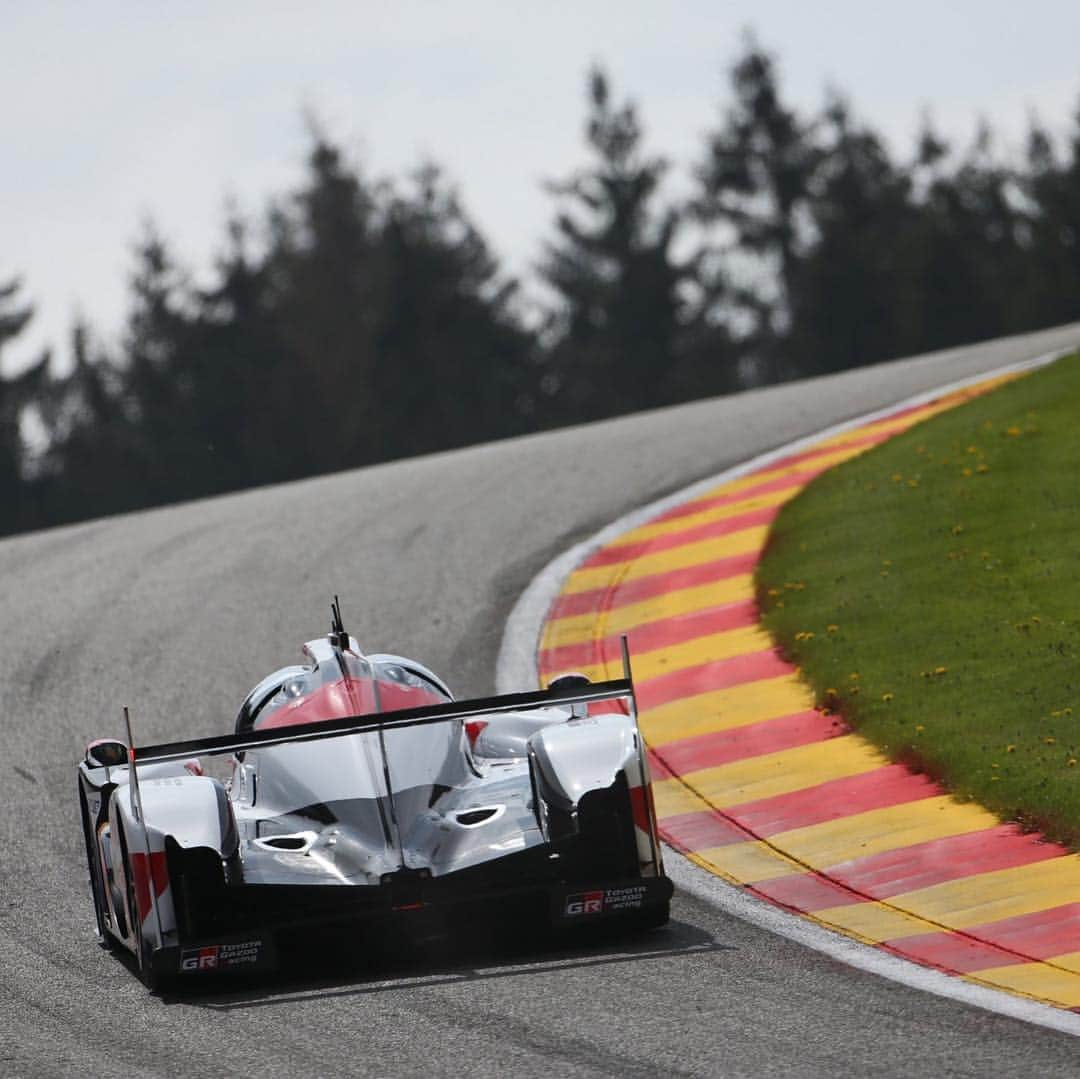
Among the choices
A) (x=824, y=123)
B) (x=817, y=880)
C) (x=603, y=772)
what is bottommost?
(x=817, y=880)

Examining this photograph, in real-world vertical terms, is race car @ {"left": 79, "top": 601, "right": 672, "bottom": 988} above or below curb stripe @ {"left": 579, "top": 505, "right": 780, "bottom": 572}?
below

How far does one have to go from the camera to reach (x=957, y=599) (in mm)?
14148

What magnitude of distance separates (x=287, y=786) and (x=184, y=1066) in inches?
71.5

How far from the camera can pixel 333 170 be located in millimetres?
66000

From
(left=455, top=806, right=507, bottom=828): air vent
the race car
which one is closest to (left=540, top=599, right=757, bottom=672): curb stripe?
the race car

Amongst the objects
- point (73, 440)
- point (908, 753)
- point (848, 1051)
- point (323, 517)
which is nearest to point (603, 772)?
point (848, 1051)

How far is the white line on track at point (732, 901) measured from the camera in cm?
741

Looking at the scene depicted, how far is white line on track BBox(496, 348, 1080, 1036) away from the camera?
741cm

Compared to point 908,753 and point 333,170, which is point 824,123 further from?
point 908,753

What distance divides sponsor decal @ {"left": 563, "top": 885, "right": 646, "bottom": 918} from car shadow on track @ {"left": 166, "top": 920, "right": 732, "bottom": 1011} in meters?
0.19

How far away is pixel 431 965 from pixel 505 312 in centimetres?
5683

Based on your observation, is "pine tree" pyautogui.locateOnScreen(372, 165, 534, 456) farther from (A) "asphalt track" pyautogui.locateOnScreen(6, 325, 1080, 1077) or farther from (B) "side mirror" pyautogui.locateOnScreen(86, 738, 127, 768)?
(B) "side mirror" pyautogui.locateOnScreen(86, 738, 127, 768)

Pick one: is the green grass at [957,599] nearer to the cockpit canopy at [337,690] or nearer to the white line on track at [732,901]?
the white line on track at [732,901]

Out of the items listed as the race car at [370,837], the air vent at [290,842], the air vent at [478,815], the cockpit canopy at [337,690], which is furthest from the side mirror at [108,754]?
the air vent at [478,815]
